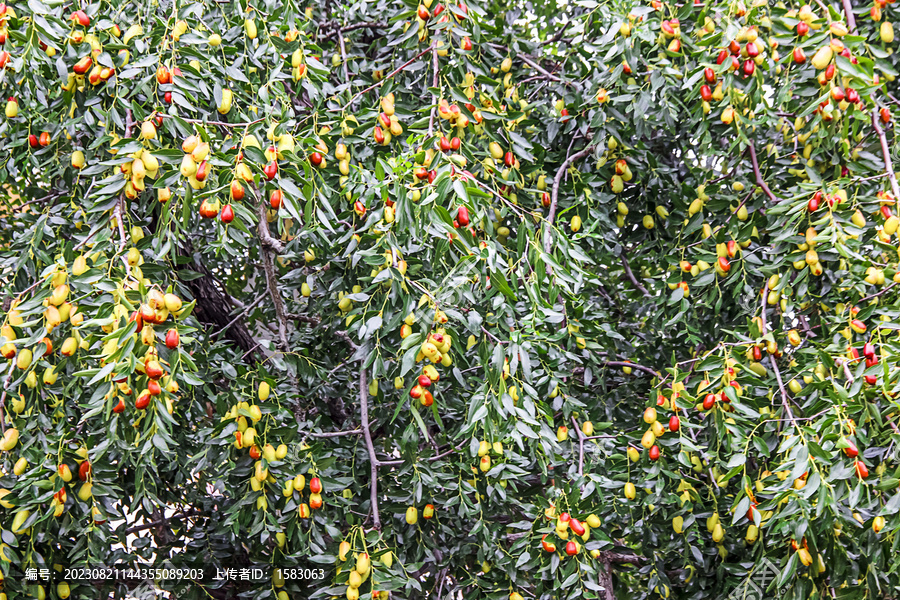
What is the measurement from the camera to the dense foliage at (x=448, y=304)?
4.82 ft

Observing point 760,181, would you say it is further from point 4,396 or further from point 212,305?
point 4,396

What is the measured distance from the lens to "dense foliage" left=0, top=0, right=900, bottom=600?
1469 millimetres

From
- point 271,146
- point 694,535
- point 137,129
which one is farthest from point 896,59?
point 137,129

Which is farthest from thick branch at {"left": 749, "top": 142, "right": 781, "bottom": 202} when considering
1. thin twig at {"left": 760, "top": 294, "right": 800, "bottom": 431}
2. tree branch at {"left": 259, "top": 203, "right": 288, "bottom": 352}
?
tree branch at {"left": 259, "top": 203, "right": 288, "bottom": 352}

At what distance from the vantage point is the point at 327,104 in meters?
2.27

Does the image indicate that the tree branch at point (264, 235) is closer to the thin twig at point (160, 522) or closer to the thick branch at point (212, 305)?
the thick branch at point (212, 305)

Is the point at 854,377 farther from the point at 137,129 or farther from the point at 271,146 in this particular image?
the point at 137,129

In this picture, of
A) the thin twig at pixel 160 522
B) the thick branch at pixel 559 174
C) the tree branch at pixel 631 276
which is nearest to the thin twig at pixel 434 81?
the thick branch at pixel 559 174

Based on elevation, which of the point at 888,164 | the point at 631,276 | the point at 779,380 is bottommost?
the point at 631,276

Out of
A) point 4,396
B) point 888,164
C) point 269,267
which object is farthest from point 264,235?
point 888,164

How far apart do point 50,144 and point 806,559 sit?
201cm

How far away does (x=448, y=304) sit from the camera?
1.52m

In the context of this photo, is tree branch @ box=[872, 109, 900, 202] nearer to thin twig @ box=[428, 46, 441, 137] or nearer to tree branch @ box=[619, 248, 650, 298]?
tree branch @ box=[619, 248, 650, 298]

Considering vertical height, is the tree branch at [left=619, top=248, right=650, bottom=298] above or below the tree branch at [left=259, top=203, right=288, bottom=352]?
below
